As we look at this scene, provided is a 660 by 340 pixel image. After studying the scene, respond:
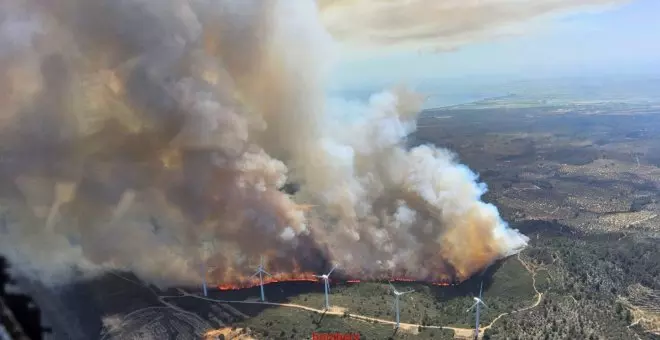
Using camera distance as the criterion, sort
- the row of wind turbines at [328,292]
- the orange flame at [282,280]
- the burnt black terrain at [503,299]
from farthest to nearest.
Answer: the orange flame at [282,280] → the row of wind turbines at [328,292] → the burnt black terrain at [503,299]

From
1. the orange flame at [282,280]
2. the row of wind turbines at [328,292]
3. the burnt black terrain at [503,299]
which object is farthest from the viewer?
the orange flame at [282,280]

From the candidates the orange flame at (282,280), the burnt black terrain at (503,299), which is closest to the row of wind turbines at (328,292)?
the orange flame at (282,280)

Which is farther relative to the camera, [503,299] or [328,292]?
[328,292]

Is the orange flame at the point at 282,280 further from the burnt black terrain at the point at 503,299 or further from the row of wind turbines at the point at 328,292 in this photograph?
the burnt black terrain at the point at 503,299

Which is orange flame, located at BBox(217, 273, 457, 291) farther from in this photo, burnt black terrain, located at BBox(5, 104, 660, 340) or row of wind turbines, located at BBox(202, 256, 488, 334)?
burnt black terrain, located at BBox(5, 104, 660, 340)

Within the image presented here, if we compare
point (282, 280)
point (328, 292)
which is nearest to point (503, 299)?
point (328, 292)

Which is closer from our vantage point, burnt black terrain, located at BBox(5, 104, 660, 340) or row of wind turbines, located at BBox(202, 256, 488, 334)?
burnt black terrain, located at BBox(5, 104, 660, 340)

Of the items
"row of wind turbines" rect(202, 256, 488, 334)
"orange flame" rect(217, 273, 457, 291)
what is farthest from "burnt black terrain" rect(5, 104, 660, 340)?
"orange flame" rect(217, 273, 457, 291)

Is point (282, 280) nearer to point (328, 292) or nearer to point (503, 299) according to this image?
point (328, 292)

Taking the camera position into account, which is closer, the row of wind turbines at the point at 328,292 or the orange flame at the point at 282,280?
the row of wind turbines at the point at 328,292

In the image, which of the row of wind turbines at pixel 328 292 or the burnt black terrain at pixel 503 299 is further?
the row of wind turbines at pixel 328 292

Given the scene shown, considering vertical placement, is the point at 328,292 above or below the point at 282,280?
below

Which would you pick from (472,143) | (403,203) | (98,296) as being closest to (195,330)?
(98,296)
